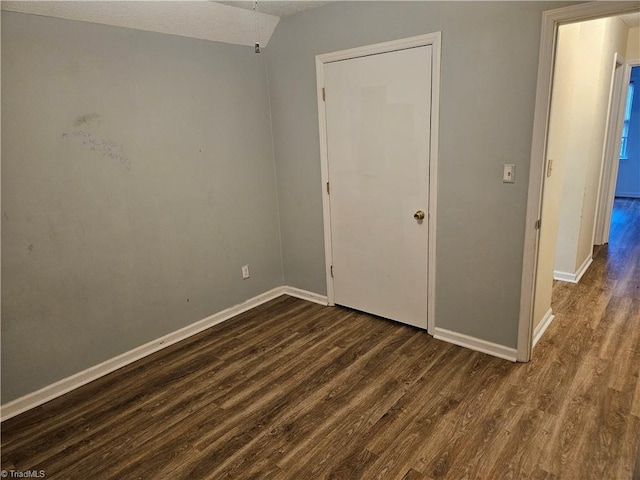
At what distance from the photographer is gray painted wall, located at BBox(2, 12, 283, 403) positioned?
86.4 inches

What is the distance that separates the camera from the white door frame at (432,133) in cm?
248

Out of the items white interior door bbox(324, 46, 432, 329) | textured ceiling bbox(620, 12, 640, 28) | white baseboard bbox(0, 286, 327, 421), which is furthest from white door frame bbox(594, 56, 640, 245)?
white baseboard bbox(0, 286, 327, 421)

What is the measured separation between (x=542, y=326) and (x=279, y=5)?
296cm

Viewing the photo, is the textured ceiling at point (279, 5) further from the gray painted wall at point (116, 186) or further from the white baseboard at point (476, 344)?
the white baseboard at point (476, 344)

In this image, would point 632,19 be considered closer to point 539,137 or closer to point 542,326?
point 539,137

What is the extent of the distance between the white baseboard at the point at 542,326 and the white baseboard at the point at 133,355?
1.65m

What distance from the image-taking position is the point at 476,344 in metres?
2.70

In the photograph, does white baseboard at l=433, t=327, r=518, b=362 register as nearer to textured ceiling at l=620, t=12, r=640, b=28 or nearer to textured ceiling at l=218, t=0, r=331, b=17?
textured ceiling at l=218, t=0, r=331, b=17

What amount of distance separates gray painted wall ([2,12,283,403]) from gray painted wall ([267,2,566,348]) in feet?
2.45

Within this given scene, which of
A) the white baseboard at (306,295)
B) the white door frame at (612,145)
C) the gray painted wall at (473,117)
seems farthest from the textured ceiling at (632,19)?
the white baseboard at (306,295)

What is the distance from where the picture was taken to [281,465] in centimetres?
185

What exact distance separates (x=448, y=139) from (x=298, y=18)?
151 cm

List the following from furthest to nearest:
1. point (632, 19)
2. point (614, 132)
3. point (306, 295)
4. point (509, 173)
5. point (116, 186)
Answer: point (614, 132)
point (632, 19)
point (306, 295)
point (116, 186)
point (509, 173)

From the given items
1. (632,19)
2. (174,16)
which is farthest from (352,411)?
(632,19)
